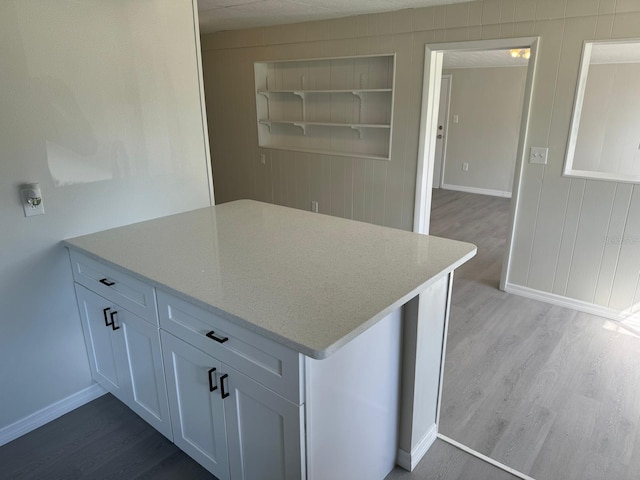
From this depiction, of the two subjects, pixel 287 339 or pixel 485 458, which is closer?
pixel 287 339

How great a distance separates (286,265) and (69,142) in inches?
45.3

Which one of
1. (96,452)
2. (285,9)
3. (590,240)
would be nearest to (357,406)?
(96,452)

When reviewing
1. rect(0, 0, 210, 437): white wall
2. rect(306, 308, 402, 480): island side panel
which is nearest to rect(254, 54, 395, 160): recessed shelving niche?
rect(0, 0, 210, 437): white wall

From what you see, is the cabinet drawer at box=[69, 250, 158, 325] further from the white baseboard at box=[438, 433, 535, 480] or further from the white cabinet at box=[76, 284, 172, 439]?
the white baseboard at box=[438, 433, 535, 480]

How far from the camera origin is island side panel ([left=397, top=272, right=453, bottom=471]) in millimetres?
1652

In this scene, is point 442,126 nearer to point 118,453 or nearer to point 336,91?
point 336,91

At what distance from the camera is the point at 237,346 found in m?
1.35

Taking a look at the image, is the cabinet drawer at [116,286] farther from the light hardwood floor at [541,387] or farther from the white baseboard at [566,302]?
the white baseboard at [566,302]

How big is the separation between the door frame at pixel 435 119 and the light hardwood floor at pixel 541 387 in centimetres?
56

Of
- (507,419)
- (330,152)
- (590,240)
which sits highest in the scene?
(330,152)

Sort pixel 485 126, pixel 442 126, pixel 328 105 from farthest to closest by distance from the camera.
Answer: pixel 442 126 < pixel 485 126 < pixel 328 105

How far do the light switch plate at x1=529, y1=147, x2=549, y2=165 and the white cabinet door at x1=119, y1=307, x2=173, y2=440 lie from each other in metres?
2.83

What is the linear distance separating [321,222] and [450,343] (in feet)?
4.15

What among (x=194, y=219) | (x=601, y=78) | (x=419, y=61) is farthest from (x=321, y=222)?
(x=601, y=78)
